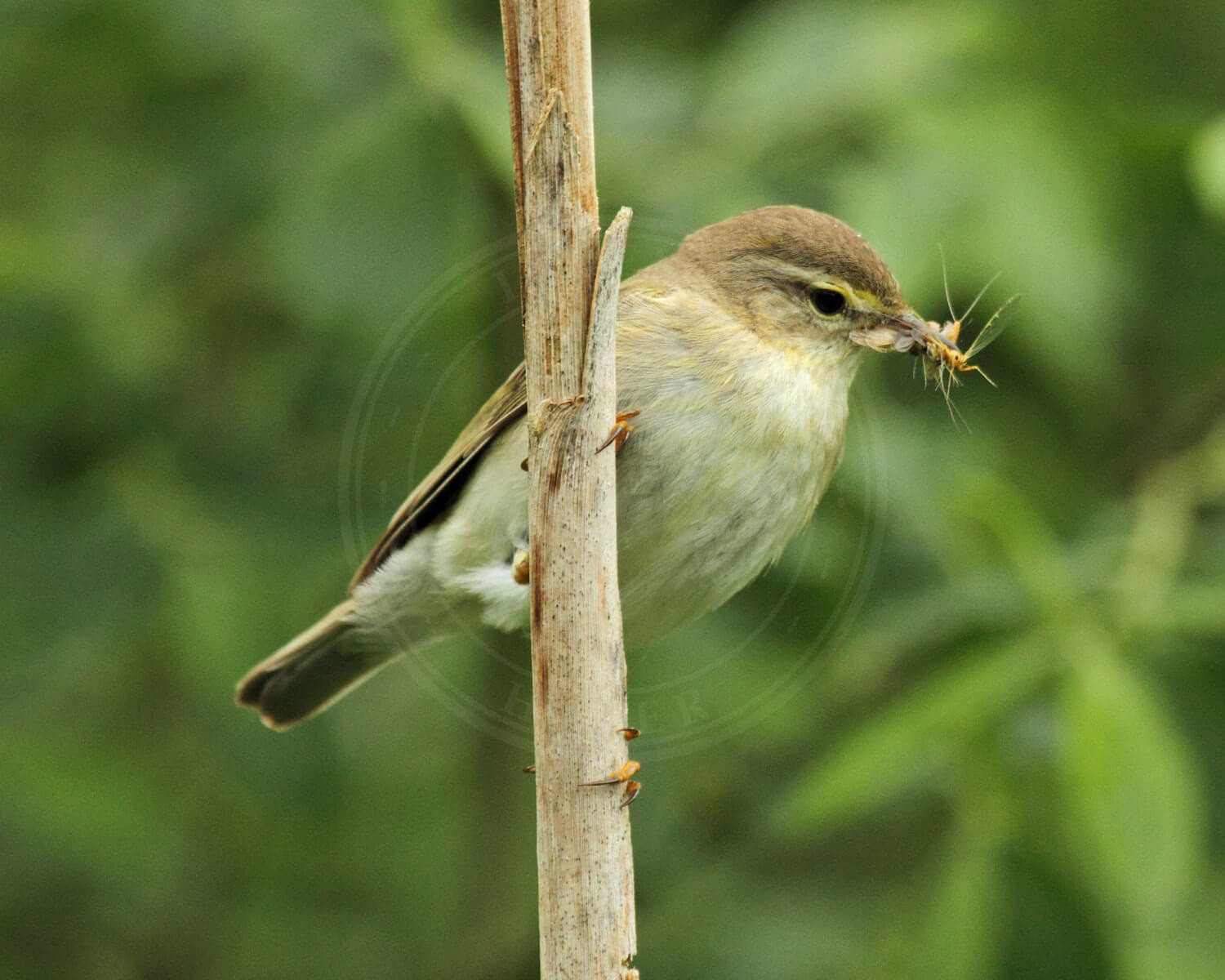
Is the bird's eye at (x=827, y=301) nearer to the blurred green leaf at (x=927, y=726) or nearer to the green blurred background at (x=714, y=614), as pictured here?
the green blurred background at (x=714, y=614)

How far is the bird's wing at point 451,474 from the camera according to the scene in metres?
3.01

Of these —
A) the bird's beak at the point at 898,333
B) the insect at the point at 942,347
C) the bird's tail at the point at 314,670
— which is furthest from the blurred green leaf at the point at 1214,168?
the bird's tail at the point at 314,670

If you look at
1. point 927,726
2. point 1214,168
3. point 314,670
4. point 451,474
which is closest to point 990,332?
point 1214,168

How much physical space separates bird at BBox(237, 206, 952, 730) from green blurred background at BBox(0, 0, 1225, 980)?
111mm

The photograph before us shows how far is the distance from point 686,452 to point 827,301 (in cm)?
57

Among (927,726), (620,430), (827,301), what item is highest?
(827,301)

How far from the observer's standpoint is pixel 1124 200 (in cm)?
312

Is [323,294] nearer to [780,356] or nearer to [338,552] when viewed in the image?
[338,552]

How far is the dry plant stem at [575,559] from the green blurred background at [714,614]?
2.76 ft

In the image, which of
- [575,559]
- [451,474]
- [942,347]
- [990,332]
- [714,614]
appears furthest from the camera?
[714,614]

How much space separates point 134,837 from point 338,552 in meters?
0.83

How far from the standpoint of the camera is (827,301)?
3.03 m

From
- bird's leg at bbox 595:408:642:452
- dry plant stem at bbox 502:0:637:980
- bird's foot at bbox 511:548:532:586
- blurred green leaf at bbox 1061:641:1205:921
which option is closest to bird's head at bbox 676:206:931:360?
bird's leg at bbox 595:408:642:452
